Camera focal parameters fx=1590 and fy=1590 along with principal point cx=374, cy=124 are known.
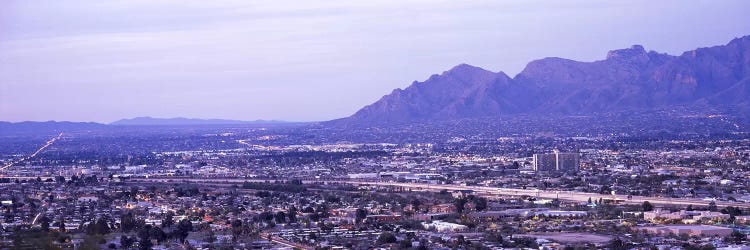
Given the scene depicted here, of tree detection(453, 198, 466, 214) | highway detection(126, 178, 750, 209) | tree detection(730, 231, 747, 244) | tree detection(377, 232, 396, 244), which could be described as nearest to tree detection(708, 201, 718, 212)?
highway detection(126, 178, 750, 209)

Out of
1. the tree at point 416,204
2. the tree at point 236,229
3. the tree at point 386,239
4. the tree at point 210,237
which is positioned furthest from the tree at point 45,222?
the tree at point 416,204

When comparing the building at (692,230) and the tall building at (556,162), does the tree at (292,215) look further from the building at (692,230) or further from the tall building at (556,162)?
the tall building at (556,162)

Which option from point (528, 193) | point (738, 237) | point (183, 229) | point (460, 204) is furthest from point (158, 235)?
point (528, 193)

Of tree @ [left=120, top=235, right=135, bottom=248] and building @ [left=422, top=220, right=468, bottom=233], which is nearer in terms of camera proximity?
tree @ [left=120, top=235, right=135, bottom=248]

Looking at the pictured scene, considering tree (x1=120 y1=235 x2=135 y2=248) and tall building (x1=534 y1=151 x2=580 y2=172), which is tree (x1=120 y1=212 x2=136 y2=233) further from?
tall building (x1=534 y1=151 x2=580 y2=172)

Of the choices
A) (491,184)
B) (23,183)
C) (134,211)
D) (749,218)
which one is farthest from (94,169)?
(749,218)

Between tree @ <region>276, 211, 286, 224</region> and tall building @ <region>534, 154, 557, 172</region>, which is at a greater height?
tall building @ <region>534, 154, 557, 172</region>

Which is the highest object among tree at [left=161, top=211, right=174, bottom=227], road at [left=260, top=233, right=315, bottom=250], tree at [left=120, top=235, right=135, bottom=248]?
tree at [left=161, top=211, right=174, bottom=227]

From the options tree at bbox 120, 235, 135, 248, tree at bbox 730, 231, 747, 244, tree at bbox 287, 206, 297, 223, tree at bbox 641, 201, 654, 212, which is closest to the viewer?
tree at bbox 730, 231, 747, 244

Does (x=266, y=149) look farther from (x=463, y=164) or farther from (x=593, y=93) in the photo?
(x=593, y=93)
